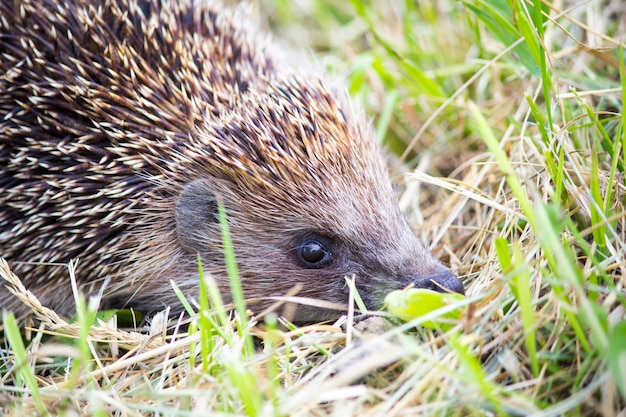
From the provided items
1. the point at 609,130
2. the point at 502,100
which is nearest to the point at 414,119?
the point at 502,100

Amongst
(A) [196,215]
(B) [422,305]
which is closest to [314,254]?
(A) [196,215]

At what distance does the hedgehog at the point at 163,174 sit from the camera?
2.96m

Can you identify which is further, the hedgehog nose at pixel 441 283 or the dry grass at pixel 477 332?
the hedgehog nose at pixel 441 283

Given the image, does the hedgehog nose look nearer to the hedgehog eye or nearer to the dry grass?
the dry grass

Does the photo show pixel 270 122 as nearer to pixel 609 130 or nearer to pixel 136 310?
pixel 136 310

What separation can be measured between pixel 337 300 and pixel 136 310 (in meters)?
1.08

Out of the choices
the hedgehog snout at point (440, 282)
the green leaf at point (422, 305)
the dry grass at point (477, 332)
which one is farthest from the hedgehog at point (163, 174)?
the green leaf at point (422, 305)

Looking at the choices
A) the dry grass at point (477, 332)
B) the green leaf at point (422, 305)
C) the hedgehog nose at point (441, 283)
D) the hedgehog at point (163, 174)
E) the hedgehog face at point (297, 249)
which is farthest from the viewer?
the hedgehog at point (163, 174)

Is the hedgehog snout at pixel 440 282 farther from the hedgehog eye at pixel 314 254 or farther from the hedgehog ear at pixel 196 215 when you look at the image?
the hedgehog ear at pixel 196 215

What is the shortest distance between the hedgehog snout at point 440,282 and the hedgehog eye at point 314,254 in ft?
1.48

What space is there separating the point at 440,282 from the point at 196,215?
116cm

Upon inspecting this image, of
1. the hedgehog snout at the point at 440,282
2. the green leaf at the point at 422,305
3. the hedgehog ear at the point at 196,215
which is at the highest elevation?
the hedgehog ear at the point at 196,215

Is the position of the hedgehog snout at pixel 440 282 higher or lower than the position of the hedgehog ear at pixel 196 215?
lower

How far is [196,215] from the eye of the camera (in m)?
3.07
